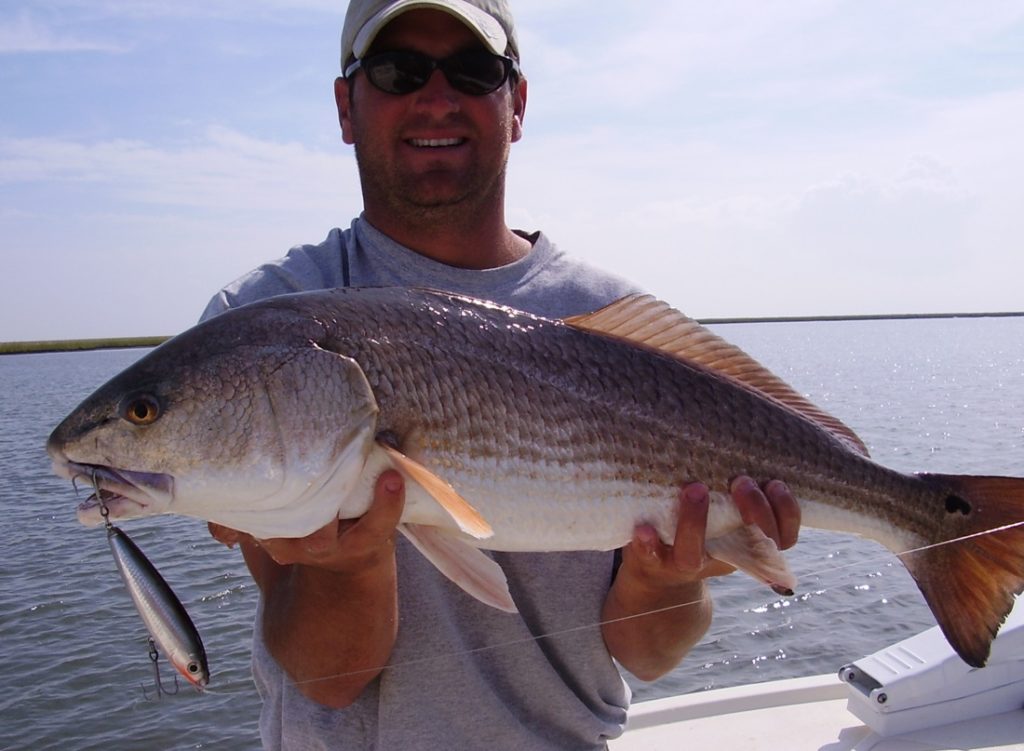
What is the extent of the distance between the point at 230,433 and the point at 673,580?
1.56 metres

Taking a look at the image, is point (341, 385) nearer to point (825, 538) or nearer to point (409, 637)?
point (409, 637)

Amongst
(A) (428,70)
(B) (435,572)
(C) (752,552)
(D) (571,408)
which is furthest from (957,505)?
(A) (428,70)

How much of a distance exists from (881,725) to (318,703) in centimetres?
359

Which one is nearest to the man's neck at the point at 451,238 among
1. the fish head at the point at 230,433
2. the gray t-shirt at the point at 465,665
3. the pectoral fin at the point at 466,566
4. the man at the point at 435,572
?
the man at the point at 435,572

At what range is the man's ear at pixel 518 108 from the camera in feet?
11.9

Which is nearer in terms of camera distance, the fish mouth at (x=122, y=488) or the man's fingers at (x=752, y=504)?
the fish mouth at (x=122, y=488)

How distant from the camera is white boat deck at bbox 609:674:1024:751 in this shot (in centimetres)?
478

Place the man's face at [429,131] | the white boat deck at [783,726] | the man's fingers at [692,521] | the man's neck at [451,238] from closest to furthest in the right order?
the man's fingers at [692,521] < the man's face at [429,131] < the man's neck at [451,238] < the white boat deck at [783,726]

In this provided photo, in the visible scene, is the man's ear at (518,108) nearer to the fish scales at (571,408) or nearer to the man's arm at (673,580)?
the fish scales at (571,408)

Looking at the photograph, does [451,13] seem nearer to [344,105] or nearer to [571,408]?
[344,105]

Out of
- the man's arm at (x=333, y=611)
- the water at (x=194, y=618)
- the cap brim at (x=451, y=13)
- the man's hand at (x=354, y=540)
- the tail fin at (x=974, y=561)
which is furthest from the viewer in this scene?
the water at (x=194, y=618)

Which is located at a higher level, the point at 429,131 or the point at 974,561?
the point at 429,131

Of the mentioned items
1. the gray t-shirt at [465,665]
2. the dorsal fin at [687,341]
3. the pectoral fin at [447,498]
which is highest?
the dorsal fin at [687,341]

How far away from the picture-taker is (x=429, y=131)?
3.24 meters
